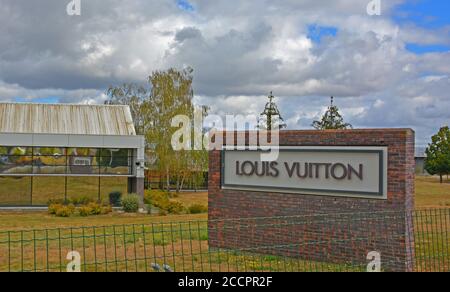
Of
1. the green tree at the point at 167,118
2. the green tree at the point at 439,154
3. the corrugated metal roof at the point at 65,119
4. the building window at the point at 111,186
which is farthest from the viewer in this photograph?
the green tree at the point at 439,154

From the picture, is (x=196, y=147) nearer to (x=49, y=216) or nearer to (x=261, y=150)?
(x=49, y=216)

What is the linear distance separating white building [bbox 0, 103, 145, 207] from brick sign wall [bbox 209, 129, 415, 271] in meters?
21.2

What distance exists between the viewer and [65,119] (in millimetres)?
35656

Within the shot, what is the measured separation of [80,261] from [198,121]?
3652cm

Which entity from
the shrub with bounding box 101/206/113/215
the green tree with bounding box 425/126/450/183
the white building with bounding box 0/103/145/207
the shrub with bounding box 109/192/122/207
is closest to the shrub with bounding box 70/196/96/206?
the white building with bounding box 0/103/145/207

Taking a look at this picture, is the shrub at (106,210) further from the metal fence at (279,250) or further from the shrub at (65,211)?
the metal fence at (279,250)

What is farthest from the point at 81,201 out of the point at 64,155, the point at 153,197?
the point at 153,197

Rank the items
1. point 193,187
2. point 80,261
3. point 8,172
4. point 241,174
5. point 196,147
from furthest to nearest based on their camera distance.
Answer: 1. point 193,187
2. point 196,147
3. point 8,172
4. point 241,174
5. point 80,261

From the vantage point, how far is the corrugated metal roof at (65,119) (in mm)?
34500

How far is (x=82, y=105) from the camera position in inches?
1467

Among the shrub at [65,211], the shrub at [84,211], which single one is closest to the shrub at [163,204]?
the shrub at [84,211]

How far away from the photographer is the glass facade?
32.4 meters

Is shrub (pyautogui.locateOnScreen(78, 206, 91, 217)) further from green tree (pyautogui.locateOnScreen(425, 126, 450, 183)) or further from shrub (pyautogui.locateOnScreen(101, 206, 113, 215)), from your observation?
green tree (pyautogui.locateOnScreen(425, 126, 450, 183))
